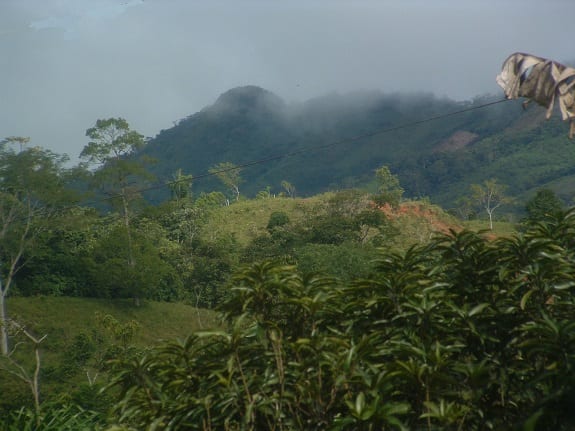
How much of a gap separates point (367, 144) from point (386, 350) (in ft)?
358

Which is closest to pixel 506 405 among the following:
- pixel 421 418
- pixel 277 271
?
pixel 421 418

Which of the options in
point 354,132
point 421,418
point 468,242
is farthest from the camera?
point 354,132

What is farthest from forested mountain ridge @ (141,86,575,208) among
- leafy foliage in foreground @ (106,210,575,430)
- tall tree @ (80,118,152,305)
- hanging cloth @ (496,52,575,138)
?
leafy foliage in foreground @ (106,210,575,430)

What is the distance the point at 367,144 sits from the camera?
4370 inches

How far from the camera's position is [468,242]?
3.58m

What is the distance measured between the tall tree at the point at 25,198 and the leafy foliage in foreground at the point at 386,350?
2720 centimetres

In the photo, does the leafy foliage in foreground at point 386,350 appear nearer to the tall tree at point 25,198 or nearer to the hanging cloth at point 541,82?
the hanging cloth at point 541,82

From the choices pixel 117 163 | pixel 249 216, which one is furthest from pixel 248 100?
pixel 117 163

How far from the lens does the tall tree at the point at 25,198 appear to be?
95.1 feet

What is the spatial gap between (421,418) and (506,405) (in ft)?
1.65

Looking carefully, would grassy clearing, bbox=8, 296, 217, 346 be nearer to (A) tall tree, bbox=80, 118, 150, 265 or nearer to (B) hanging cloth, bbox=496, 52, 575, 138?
(A) tall tree, bbox=80, 118, 150, 265

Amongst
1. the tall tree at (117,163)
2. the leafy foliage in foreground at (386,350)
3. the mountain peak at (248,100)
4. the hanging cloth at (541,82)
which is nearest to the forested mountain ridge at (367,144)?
the mountain peak at (248,100)

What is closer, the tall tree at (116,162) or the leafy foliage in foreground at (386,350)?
the leafy foliage in foreground at (386,350)

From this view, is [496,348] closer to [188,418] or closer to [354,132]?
[188,418]
